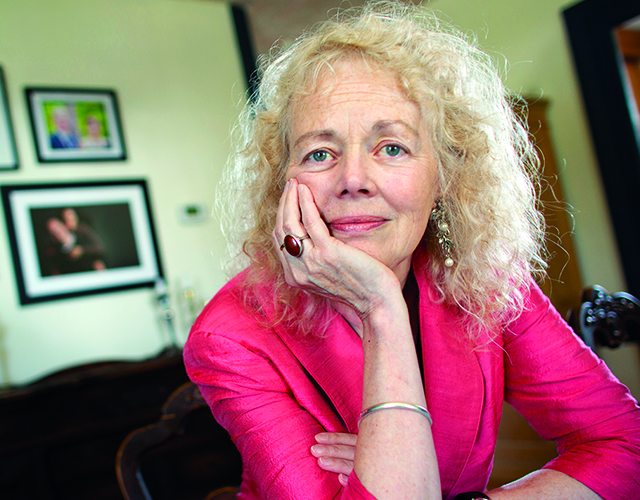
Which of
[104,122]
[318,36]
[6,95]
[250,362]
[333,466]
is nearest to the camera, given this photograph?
[333,466]

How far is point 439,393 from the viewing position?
1047 mm

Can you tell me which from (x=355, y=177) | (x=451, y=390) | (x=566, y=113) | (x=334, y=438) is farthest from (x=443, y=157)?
(x=566, y=113)

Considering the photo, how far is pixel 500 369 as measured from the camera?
1.11 metres

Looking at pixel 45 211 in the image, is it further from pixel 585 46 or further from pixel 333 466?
pixel 585 46

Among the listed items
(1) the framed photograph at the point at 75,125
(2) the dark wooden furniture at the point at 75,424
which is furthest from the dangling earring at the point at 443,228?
(1) the framed photograph at the point at 75,125

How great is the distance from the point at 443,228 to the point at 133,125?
2.76m

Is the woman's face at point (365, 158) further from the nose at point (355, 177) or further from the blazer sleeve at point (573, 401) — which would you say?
the blazer sleeve at point (573, 401)

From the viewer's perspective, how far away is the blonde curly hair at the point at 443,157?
1.07m

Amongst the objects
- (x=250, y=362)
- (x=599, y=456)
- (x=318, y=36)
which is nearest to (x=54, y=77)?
(x=318, y=36)

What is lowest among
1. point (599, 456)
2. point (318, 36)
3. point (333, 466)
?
point (599, 456)

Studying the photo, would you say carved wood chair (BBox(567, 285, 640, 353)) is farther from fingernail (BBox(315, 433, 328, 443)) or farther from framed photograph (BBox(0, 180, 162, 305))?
framed photograph (BBox(0, 180, 162, 305))

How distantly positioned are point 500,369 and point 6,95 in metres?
3.11

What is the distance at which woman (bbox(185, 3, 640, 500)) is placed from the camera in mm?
870

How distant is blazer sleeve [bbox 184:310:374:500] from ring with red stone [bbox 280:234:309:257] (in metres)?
0.20
